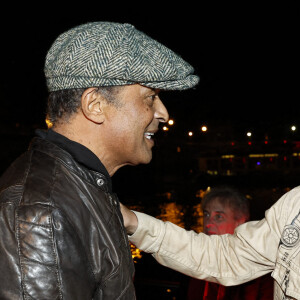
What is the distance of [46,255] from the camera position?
1112mm

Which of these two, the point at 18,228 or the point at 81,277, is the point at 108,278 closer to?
the point at 81,277

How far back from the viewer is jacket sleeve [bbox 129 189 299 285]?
2107mm

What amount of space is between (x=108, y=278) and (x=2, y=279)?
0.37 m

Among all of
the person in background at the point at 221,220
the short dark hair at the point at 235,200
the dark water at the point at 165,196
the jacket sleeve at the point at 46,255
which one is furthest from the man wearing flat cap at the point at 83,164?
the dark water at the point at 165,196

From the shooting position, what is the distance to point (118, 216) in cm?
155

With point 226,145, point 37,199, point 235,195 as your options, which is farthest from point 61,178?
point 226,145

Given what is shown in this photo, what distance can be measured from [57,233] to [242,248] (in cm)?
142

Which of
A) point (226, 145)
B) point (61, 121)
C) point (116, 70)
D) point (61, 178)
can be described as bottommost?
point (226, 145)

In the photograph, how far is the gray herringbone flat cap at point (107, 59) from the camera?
1.37 meters

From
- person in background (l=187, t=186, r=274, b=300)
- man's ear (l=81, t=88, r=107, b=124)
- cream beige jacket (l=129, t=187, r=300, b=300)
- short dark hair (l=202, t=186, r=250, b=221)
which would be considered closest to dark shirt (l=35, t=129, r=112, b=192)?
man's ear (l=81, t=88, r=107, b=124)

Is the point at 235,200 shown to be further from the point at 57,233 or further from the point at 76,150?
the point at 57,233

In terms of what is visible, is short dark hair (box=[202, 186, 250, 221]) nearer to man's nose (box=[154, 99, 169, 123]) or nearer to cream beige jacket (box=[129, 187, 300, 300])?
cream beige jacket (box=[129, 187, 300, 300])

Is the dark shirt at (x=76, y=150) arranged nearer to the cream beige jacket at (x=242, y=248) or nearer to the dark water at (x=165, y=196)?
the cream beige jacket at (x=242, y=248)

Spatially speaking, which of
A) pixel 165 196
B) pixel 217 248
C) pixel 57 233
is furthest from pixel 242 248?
pixel 165 196
